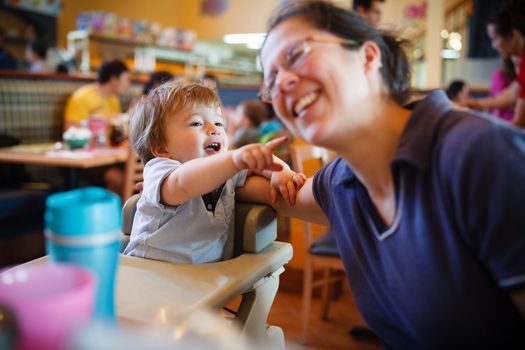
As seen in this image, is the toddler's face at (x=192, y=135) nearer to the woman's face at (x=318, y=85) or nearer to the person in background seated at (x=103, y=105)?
the woman's face at (x=318, y=85)

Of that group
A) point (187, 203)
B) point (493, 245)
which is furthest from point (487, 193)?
point (187, 203)

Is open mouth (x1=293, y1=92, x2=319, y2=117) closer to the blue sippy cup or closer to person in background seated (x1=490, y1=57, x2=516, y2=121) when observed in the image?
the blue sippy cup

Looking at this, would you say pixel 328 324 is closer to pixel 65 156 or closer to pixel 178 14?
pixel 65 156

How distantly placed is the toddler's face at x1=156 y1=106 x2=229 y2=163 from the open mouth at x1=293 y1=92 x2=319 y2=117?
1.39ft

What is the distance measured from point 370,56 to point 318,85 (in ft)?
0.50

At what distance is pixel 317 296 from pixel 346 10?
2409 millimetres

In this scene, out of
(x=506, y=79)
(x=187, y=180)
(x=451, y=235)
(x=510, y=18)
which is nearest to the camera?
(x=451, y=235)

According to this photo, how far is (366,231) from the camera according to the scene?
0.95 meters

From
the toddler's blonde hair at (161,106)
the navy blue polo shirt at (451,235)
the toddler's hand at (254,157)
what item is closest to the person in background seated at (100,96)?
the toddler's blonde hair at (161,106)

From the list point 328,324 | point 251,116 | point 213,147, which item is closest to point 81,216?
point 213,147

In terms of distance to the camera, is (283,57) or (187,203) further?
(187,203)

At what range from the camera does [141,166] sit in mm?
3170

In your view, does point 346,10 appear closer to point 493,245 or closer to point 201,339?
point 493,245

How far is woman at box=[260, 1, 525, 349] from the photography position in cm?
75
